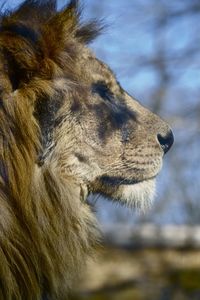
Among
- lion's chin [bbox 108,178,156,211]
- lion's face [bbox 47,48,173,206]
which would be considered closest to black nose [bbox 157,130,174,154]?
lion's face [bbox 47,48,173,206]

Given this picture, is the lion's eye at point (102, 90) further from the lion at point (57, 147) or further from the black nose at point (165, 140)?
the black nose at point (165, 140)

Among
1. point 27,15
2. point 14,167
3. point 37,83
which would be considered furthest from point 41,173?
point 27,15

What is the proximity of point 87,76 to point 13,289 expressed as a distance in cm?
62

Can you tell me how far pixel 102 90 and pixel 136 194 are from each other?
1.02ft

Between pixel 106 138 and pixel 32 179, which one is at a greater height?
pixel 106 138

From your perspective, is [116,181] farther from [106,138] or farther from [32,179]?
[32,179]

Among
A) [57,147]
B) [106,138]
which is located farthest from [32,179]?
[106,138]

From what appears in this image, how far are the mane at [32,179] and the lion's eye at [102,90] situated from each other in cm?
9

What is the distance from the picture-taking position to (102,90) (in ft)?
8.44

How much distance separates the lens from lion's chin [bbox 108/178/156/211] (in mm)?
2584

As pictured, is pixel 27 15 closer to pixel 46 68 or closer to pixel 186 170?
pixel 46 68

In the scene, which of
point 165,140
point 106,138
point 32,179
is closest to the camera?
point 32,179

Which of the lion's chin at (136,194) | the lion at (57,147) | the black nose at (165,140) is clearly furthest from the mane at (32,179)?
the black nose at (165,140)

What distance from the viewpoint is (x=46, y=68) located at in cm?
241
